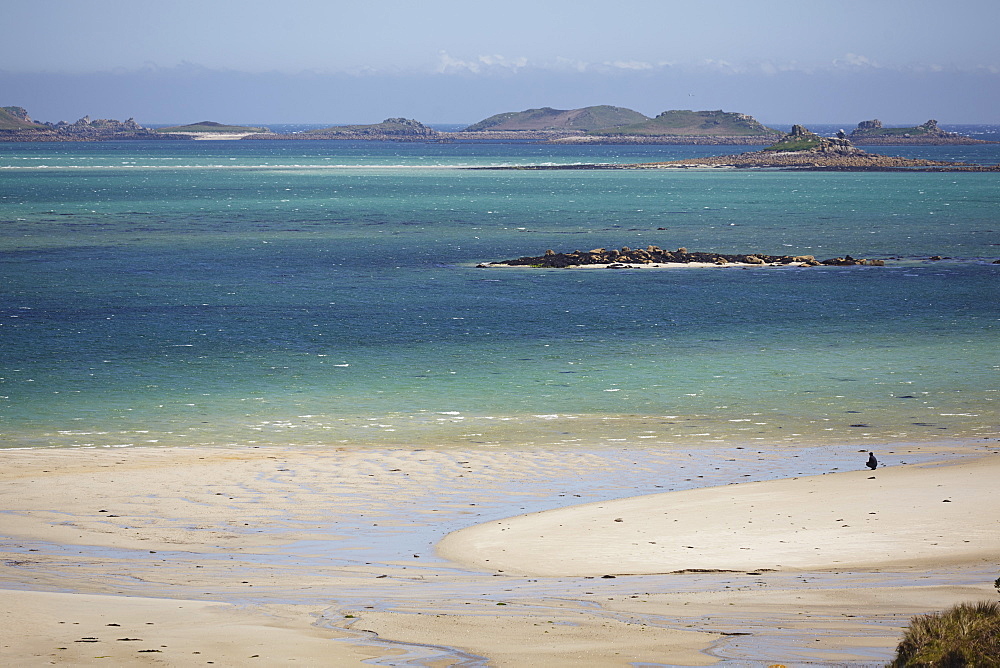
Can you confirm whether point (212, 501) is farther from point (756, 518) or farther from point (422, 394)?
point (422, 394)

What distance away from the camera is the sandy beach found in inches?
397

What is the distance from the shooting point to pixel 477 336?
3784cm

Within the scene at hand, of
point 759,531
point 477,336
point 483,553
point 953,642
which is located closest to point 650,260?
point 477,336

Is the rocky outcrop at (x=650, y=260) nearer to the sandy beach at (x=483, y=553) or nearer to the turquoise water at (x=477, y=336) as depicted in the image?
the turquoise water at (x=477, y=336)

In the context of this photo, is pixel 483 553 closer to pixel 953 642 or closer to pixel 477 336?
pixel 953 642

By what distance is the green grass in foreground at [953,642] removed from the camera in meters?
8.05

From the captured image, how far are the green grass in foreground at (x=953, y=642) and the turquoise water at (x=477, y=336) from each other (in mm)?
14290

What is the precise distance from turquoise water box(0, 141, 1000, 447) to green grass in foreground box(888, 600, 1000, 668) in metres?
14.3

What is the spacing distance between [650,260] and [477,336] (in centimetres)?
2536

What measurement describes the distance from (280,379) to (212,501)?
12.5m

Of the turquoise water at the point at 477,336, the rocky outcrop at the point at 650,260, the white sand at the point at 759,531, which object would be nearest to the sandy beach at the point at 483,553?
the white sand at the point at 759,531

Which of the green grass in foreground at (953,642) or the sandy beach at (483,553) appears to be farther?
the sandy beach at (483,553)

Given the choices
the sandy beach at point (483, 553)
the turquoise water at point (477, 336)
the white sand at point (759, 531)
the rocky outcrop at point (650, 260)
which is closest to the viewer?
the sandy beach at point (483, 553)

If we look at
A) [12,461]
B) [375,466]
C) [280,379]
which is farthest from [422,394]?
[12,461]
